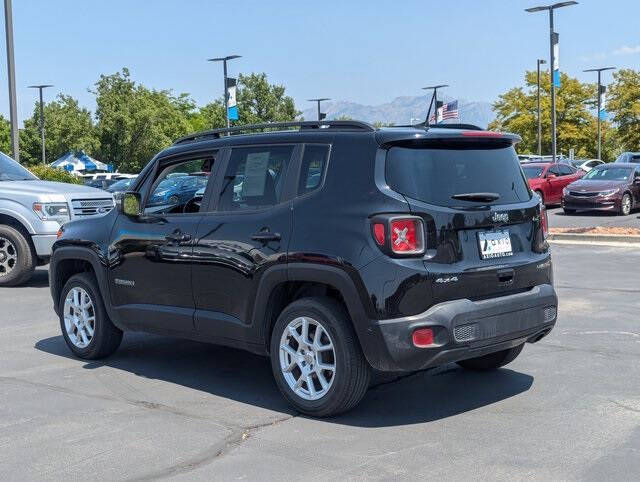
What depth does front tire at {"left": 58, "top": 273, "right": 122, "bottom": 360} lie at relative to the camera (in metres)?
7.19

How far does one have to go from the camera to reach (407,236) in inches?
201

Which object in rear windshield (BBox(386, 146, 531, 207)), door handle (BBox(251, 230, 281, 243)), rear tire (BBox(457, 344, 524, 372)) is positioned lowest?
rear tire (BBox(457, 344, 524, 372))

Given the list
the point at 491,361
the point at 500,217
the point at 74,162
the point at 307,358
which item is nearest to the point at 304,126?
the point at 500,217

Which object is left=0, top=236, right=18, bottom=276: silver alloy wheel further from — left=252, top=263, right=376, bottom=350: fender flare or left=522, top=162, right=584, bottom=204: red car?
left=522, top=162, right=584, bottom=204: red car

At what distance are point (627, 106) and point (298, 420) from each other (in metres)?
63.3

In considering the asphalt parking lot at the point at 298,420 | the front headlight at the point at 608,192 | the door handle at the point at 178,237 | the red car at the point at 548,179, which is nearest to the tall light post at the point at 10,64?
the asphalt parking lot at the point at 298,420

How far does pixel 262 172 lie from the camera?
5965 mm

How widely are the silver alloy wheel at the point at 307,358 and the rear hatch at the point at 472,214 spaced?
2.59 feet

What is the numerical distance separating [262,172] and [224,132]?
2.29 feet

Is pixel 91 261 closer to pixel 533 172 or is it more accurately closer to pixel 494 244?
pixel 494 244

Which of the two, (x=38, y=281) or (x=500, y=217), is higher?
(x=500, y=217)

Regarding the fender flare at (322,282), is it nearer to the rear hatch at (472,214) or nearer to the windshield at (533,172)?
the rear hatch at (472,214)

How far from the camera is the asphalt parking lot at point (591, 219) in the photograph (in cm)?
2197

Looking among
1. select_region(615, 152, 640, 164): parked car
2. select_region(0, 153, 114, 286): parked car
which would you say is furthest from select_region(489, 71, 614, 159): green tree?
select_region(0, 153, 114, 286): parked car
